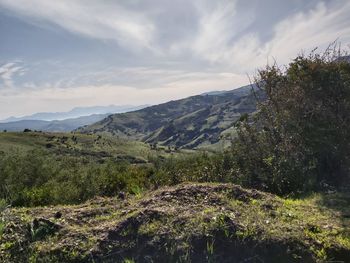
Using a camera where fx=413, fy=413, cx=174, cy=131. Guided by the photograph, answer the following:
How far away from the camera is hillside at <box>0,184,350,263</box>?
6.57 metres

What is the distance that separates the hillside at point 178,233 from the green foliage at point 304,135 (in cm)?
550

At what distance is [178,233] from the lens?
6.96m

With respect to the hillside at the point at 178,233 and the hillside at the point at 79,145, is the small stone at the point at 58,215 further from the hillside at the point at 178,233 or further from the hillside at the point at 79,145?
the hillside at the point at 79,145

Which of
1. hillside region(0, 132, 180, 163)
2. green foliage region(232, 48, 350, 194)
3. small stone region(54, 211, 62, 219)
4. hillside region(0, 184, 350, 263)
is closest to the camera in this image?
hillside region(0, 184, 350, 263)

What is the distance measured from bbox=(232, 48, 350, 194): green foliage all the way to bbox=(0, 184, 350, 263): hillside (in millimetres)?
5500

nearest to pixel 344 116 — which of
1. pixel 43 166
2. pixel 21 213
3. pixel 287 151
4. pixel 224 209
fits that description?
pixel 287 151

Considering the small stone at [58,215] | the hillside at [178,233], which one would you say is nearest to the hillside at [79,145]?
the small stone at [58,215]

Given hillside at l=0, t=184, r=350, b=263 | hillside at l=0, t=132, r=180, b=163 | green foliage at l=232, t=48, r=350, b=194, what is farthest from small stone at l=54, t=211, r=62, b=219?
hillside at l=0, t=132, r=180, b=163

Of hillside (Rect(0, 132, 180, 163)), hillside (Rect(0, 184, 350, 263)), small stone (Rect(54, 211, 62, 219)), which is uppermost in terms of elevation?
small stone (Rect(54, 211, 62, 219))

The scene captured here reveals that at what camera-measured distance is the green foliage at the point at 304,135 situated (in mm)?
14148

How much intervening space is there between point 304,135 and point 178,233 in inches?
365

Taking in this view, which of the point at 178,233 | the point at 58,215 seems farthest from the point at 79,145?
the point at 178,233

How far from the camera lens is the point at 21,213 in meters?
8.59

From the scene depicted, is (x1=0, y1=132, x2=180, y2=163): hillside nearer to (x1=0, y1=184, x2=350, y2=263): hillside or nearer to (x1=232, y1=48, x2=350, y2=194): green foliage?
(x1=232, y1=48, x2=350, y2=194): green foliage
